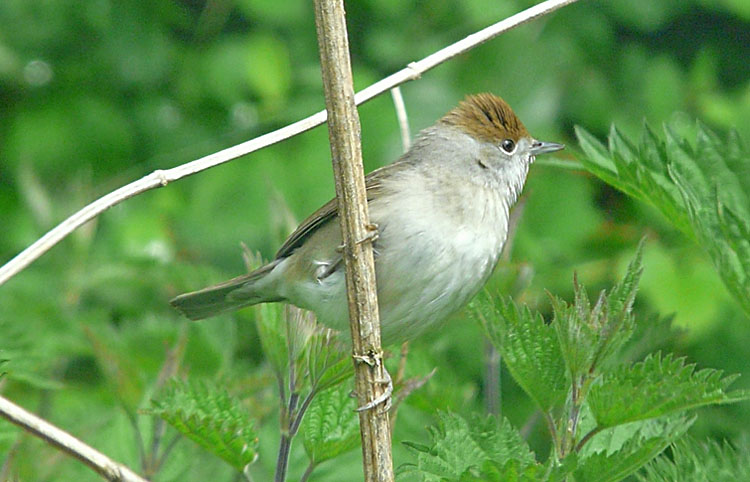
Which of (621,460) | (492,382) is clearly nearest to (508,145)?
(492,382)

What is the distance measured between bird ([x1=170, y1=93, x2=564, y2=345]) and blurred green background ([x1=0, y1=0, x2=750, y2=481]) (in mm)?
674

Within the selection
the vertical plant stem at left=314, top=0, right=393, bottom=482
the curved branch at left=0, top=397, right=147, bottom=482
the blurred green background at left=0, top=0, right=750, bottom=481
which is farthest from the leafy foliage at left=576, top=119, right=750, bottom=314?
the blurred green background at left=0, top=0, right=750, bottom=481

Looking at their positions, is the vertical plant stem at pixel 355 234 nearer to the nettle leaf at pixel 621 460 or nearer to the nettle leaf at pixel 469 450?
the nettle leaf at pixel 469 450

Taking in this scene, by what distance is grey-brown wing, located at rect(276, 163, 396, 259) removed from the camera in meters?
2.05

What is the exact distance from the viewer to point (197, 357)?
81.7 inches

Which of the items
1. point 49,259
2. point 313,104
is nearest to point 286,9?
point 313,104

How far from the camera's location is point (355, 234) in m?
1.31

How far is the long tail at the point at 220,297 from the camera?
2.07 metres

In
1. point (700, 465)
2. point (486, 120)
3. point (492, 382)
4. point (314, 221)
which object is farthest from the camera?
point (486, 120)

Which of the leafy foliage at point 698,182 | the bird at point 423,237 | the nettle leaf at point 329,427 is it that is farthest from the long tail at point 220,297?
the leafy foliage at point 698,182

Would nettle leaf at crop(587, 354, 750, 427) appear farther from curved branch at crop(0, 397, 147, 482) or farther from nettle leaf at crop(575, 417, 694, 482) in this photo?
curved branch at crop(0, 397, 147, 482)

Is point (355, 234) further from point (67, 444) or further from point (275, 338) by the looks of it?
point (67, 444)

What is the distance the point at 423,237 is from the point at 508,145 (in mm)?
475

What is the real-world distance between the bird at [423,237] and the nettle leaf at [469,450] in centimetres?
54
